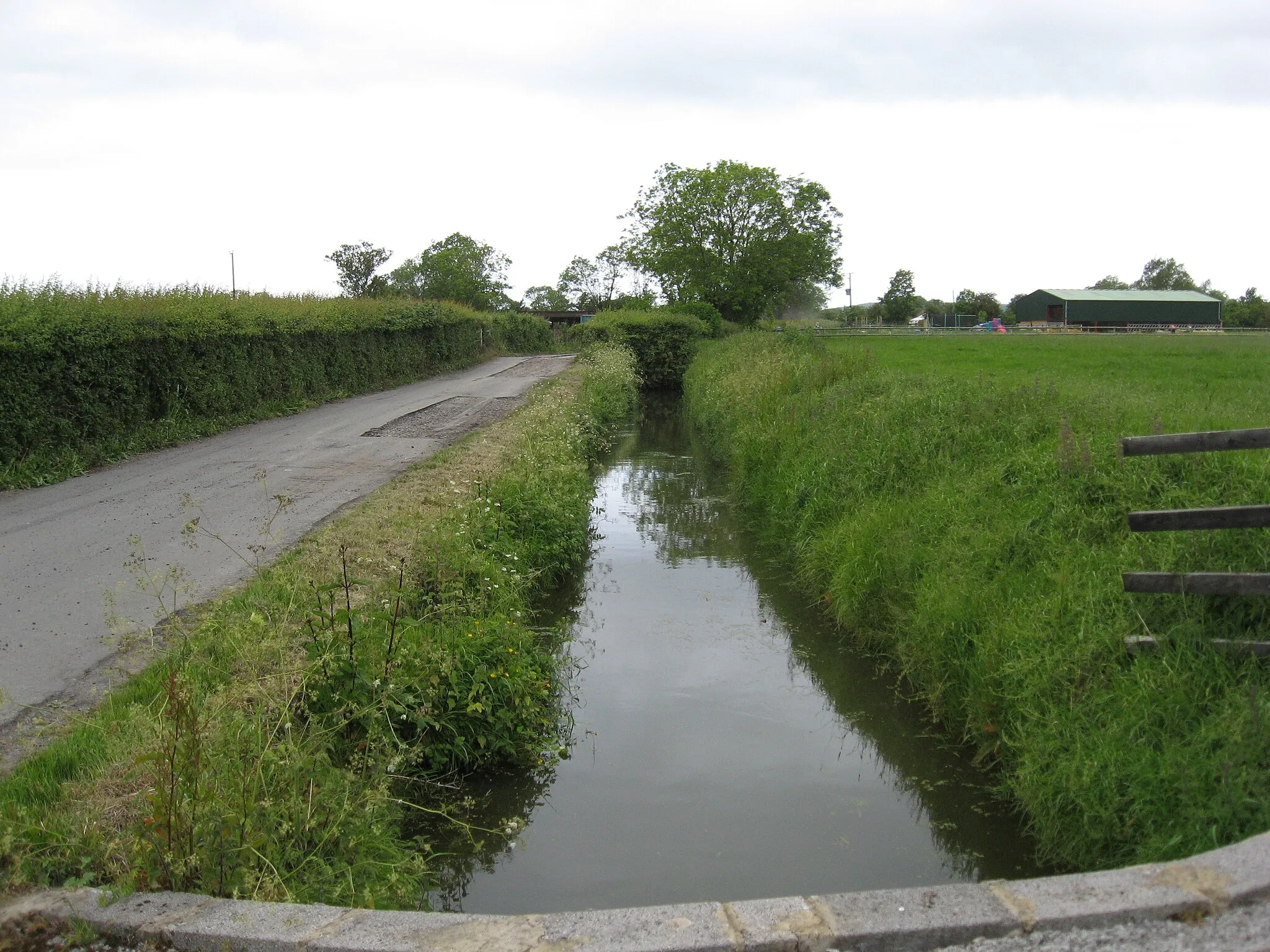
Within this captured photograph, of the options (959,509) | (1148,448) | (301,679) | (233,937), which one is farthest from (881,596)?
(233,937)

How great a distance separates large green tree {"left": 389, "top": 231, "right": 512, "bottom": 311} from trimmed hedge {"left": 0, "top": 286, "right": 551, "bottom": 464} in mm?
69381

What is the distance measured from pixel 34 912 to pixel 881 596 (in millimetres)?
5928

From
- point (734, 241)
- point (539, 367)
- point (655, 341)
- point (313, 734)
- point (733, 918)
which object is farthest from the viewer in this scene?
point (734, 241)

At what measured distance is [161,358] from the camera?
1501cm

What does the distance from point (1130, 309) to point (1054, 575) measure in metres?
63.8

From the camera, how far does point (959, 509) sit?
307 inches

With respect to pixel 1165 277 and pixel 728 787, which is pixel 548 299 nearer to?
pixel 1165 277

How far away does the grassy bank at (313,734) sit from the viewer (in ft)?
11.5

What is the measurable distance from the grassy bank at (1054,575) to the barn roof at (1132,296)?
185ft

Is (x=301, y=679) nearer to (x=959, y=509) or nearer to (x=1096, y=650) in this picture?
(x=1096, y=650)

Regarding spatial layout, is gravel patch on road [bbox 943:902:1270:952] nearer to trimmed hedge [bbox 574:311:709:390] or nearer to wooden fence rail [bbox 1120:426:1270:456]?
wooden fence rail [bbox 1120:426:1270:456]

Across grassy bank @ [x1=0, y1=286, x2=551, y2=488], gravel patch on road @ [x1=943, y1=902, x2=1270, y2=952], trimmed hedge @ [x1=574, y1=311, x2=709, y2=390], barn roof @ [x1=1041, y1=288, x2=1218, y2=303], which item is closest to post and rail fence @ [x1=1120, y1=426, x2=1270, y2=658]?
gravel patch on road @ [x1=943, y1=902, x2=1270, y2=952]

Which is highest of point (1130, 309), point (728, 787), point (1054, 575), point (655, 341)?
point (1130, 309)

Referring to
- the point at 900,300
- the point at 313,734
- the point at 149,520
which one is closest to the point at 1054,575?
the point at 313,734
